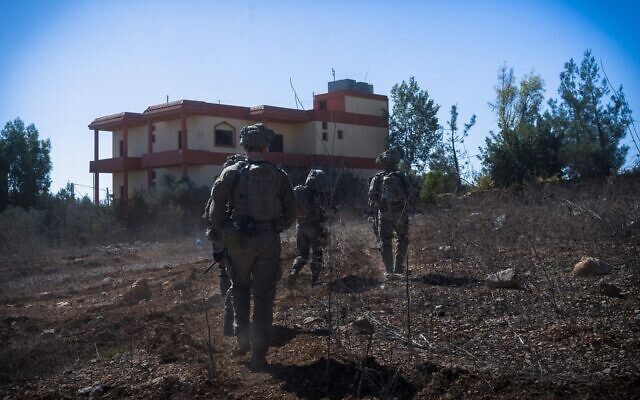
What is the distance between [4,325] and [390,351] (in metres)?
5.16

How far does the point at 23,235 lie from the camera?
1814 centimetres

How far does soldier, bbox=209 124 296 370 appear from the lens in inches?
192

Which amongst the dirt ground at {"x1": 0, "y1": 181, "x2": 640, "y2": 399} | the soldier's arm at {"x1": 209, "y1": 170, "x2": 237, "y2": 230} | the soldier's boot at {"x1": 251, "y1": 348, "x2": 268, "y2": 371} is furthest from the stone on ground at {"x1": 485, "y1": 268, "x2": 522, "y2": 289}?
the soldier's arm at {"x1": 209, "y1": 170, "x2": 237, "y2": 230}

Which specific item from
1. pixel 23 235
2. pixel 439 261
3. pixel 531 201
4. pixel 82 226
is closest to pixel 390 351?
pixel 439 261

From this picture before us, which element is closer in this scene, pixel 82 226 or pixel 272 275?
pixel 272 275

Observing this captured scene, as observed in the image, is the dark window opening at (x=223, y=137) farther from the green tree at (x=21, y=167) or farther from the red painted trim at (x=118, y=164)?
the green tree at (x=21, y=167)

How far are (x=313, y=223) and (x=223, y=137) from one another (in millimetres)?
18909

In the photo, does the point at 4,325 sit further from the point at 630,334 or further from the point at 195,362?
the point at 630,334

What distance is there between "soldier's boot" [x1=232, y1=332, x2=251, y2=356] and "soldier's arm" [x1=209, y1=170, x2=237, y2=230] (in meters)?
0.90

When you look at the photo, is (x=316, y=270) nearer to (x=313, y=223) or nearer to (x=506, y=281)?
(x=313, y=223)

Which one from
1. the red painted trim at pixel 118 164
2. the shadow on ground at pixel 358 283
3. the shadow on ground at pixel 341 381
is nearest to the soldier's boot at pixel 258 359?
the shadow on ground at pixel 341 381

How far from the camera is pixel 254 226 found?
4914mm

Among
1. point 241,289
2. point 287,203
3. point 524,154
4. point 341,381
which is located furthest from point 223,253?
point 524,154

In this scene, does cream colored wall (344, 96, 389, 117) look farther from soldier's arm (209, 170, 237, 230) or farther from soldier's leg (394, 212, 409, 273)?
soldier's arm (209, 170, 237, 230)
